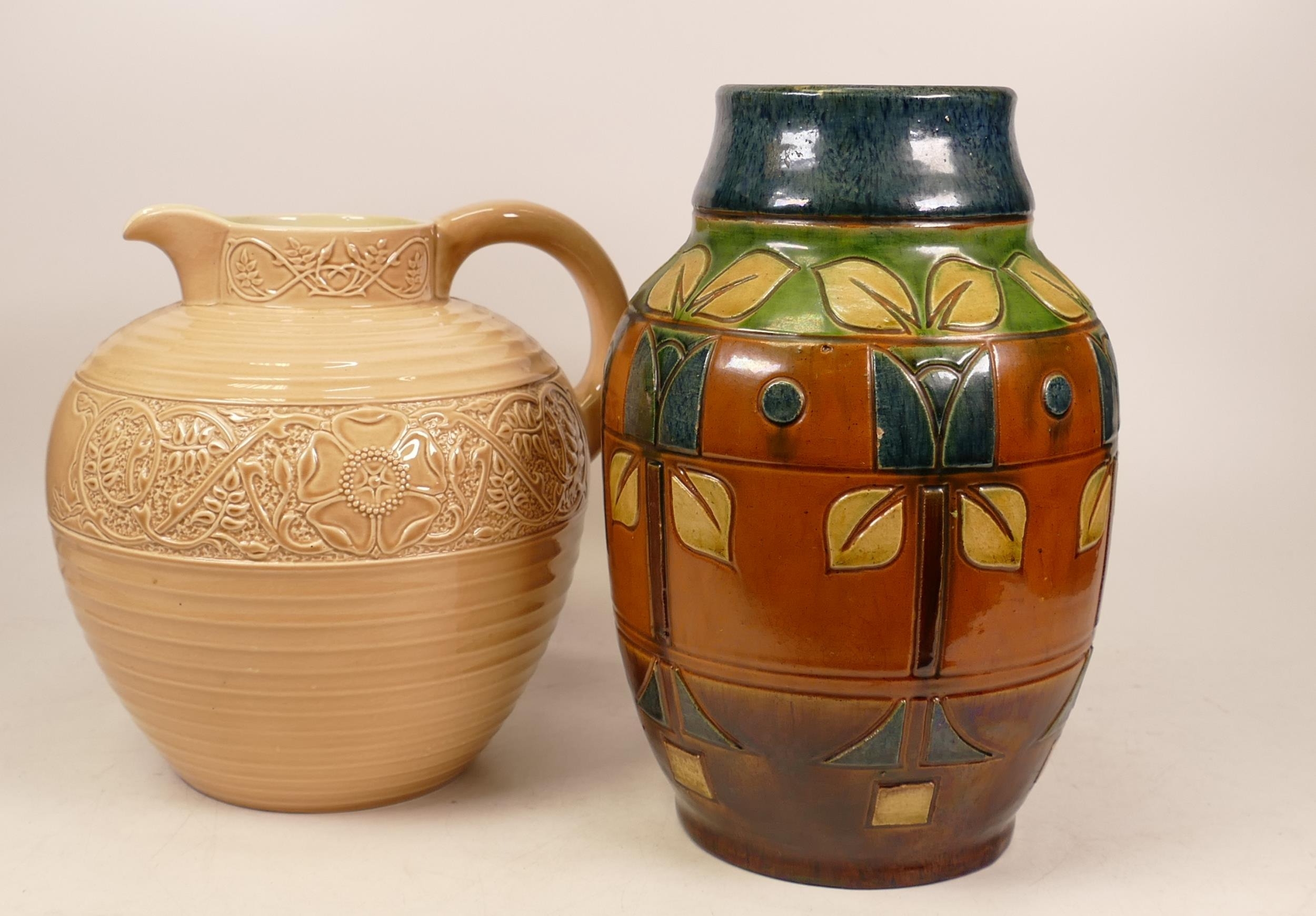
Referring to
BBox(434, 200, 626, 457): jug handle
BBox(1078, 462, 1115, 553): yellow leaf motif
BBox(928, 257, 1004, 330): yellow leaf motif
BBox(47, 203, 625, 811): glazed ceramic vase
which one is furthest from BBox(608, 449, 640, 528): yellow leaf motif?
BBox(1078, 462, 1115, 553): yellow leaf motif

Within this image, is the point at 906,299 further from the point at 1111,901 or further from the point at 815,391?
the point at 1111,901

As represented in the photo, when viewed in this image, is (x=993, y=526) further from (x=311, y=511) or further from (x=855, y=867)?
(x=311, y=511)

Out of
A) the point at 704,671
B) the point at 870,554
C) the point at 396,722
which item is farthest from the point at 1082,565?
the point at 396,722

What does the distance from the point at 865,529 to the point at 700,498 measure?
19cm

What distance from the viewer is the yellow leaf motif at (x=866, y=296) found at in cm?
192

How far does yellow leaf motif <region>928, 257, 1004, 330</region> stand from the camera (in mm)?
1926

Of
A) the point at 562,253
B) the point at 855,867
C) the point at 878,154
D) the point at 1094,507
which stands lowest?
the point at 855,867

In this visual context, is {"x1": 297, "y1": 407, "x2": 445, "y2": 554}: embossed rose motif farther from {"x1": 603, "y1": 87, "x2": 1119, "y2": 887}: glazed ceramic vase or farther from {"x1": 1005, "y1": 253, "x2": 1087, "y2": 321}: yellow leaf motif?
{"x1": 1005, "y1": 253, "x2": 1087, "y2": 321}: yellow leaf motif

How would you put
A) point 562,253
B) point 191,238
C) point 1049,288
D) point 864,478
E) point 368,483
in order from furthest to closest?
point 562,253 < point 191,238 < point 368,483 < point 1049,288 < point 864,478

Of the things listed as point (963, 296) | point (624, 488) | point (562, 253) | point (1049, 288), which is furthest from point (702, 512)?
point (562, 253)

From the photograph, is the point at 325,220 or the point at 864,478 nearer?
the point at 864,478

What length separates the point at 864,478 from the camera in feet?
6.23

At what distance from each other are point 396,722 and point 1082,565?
88 cm

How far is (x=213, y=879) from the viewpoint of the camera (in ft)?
6.93
